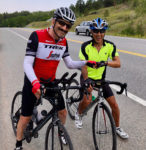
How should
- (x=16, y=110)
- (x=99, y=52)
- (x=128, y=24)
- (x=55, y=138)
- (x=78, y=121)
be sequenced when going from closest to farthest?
(x=55, y=138), (x=99, y=52), (x=16, y=110), (x=78, y=121), (x=128, y=24)

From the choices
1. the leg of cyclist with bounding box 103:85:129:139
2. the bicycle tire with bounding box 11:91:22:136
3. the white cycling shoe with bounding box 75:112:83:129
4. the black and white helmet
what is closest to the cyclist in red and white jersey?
the black and white helmet

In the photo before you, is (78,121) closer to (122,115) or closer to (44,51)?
(122,115)

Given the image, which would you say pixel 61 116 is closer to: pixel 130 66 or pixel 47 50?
pixel 47 50

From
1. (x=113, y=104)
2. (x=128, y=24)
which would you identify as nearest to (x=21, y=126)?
(x=113, y=104)

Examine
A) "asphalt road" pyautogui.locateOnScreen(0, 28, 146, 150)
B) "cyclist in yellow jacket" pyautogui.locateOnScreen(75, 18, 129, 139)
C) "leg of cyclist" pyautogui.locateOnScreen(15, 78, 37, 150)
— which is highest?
"cyclist in yellow jacket" pyautogui.locateOnScreen(75, 18, 129, 139)

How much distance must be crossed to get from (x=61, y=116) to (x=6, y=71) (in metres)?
5.93

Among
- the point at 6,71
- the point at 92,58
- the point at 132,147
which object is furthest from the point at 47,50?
the point at 6,71

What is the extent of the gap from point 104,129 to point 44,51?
1551 mm

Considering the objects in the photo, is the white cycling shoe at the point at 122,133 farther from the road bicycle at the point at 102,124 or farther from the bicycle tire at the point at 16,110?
the bicycle tire at the point at 16,110

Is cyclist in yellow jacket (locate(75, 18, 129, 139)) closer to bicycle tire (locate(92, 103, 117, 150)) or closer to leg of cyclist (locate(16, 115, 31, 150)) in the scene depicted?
bicycle tire (locate(92, 103, 117, 150))

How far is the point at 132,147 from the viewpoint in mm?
3250

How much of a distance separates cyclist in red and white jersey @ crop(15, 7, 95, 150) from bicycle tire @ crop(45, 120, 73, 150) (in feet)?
1.16

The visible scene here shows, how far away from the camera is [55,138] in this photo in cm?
261

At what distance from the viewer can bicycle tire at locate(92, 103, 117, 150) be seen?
9.32 feet
